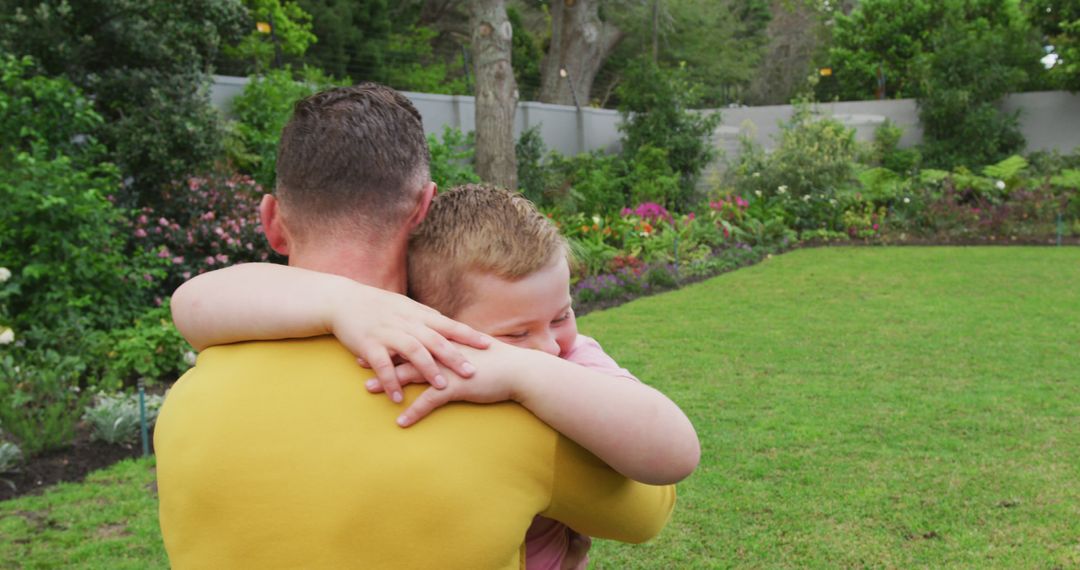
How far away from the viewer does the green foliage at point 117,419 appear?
16.7 feet

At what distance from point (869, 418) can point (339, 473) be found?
4.89 m

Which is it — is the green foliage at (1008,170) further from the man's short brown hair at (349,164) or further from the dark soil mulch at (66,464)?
the man's short brown hair at (349,164)

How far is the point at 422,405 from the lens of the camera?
1126 millimetres

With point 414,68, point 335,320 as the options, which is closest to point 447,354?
point 335,320

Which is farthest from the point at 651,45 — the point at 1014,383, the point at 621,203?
the point at 1014,383

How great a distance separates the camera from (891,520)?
4031 millimetres

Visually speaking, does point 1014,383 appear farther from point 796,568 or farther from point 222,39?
point 222,39

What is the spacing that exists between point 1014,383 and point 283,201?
19.7ft

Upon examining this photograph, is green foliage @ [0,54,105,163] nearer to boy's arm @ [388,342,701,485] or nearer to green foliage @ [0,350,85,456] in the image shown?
green foliage @ [0,350,85,456]

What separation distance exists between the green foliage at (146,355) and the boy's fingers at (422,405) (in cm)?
524

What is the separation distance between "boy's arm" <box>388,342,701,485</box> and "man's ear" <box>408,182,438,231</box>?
0.91 feet

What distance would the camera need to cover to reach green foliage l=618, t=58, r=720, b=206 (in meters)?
16.8

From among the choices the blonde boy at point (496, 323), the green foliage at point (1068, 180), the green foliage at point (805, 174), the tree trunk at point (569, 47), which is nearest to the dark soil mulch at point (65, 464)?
the blonde boy at point (496, 323)

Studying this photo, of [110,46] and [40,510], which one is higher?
[110,46]
